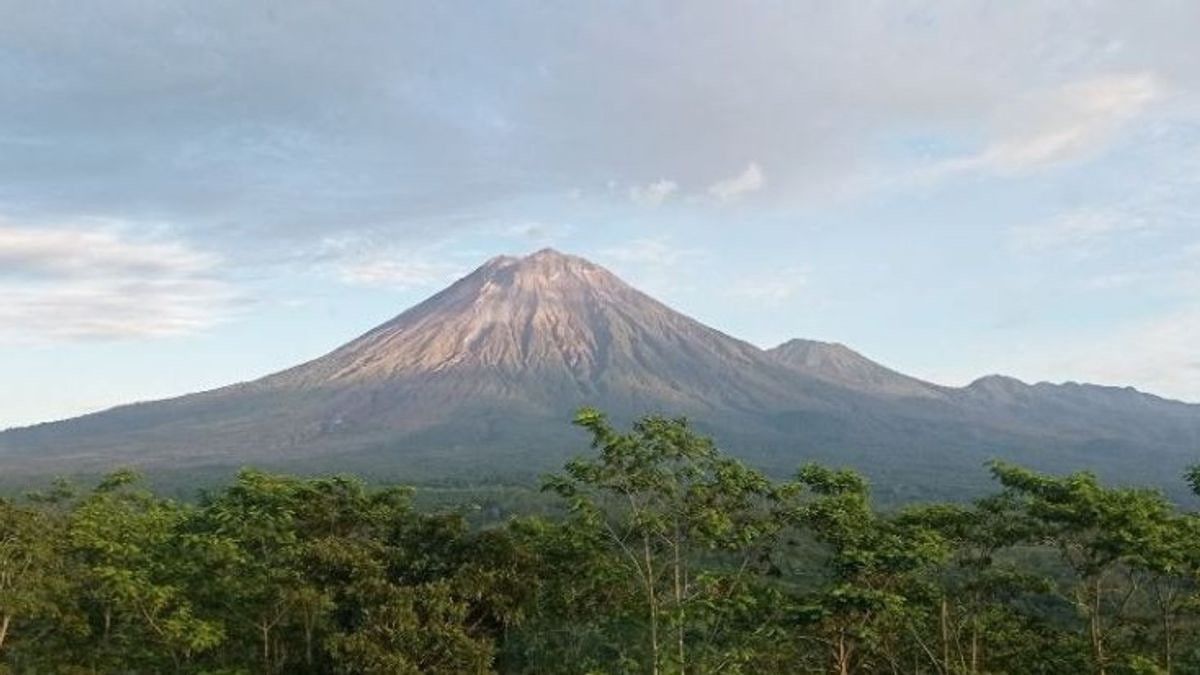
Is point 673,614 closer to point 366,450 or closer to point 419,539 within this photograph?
point 419,539

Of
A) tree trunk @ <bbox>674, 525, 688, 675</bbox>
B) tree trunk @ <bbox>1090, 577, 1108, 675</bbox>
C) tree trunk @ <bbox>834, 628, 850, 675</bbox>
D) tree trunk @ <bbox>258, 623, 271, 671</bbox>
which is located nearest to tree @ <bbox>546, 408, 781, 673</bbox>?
tree trunk @ <bbox>674, 525, 688, 675</bbox>

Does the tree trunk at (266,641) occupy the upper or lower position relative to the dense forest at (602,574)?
lower

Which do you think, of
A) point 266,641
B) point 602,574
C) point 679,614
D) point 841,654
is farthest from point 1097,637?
point 266,641

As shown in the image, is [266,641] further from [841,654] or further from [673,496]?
[841,654]

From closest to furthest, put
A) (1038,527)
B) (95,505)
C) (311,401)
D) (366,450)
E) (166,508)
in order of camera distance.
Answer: (1038,527)
(95,505)
(166,508)
(366,450)
(311,401)

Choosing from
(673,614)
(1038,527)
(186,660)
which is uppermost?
(1038,527)

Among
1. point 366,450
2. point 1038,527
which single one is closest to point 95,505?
point 1038,527

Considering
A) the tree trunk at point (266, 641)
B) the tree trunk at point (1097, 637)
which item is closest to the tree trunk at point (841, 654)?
the tree trunk at point (1097, 637)

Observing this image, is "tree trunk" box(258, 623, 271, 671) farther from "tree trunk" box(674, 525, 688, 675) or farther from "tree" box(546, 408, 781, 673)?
"tree trunk" box(674, 525, 688, 675)

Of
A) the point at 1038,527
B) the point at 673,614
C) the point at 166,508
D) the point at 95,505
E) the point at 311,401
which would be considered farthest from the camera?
the point at 311,401

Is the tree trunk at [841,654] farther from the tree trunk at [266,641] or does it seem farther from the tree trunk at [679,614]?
the tree trunk at [266,641]
